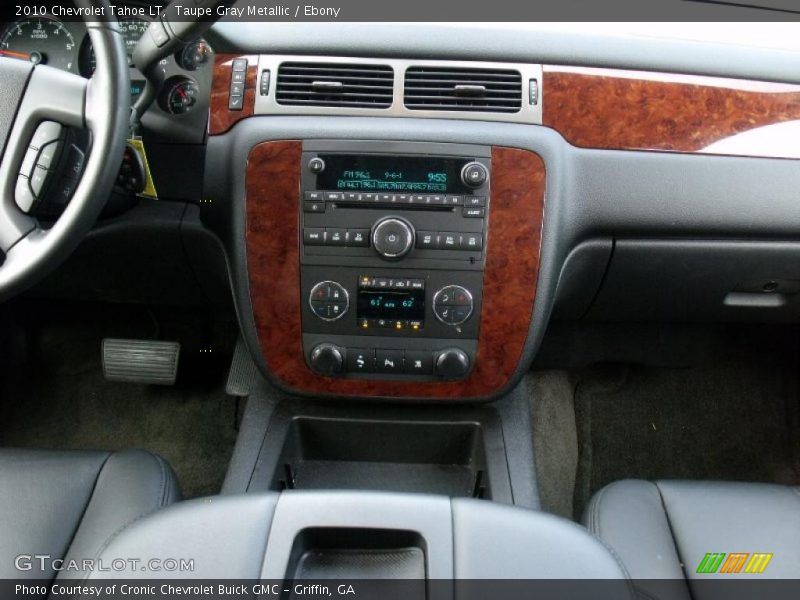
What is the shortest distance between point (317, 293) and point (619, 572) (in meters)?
0.78

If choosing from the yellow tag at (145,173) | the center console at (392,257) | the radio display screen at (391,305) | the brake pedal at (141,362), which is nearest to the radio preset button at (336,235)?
the center console at (392,257)

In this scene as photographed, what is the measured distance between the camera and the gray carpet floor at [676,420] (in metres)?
2.00

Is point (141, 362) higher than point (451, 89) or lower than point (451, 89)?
lower

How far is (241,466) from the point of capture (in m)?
1.44

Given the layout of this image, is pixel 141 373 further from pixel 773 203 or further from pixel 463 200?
pixel 773 203

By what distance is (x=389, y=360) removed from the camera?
1.45 meters

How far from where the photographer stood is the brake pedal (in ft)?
6.60

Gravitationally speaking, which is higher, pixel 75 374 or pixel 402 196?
pixel 402 196

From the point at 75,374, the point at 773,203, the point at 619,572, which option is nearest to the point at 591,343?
the point at 773,203

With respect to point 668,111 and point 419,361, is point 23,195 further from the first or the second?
point 668,111

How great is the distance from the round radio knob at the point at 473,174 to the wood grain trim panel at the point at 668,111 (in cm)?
18

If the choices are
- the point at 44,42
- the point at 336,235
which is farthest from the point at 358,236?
the point at 44,42

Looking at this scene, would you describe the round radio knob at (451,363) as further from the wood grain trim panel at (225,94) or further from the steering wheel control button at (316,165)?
the wood grain trim panel at (225,94)

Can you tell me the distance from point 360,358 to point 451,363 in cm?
19
